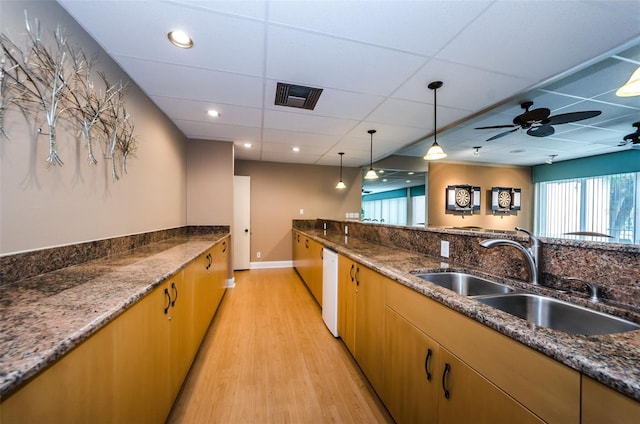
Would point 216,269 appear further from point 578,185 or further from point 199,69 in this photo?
point 578,185

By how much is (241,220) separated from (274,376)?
359 centimetres

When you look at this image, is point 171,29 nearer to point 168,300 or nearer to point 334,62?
point 334,62

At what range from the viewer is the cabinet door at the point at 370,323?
1.53 m

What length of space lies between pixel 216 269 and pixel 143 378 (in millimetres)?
1769

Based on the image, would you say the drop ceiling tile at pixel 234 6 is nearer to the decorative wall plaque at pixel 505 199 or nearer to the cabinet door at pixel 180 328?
the cabinet door at pixel 180 328

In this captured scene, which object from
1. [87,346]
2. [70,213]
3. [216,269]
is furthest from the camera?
[216,269]

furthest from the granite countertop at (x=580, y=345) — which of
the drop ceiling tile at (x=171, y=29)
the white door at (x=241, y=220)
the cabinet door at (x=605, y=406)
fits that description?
the white door at (x=241, y=220)

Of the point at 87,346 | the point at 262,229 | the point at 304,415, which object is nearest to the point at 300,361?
the point at 304,415

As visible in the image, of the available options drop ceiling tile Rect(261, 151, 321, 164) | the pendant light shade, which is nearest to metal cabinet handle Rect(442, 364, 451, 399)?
the pendant light shade

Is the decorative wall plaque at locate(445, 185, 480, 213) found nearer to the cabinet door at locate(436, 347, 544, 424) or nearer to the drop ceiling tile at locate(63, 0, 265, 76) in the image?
the drop ceiling tile at locate(63, 0, 265, 76)

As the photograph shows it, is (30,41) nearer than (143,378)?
No

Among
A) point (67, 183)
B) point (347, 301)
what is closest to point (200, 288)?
point (67, 183)

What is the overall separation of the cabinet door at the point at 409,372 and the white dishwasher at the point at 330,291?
37.2 inches

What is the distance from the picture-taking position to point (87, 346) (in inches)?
29.4
